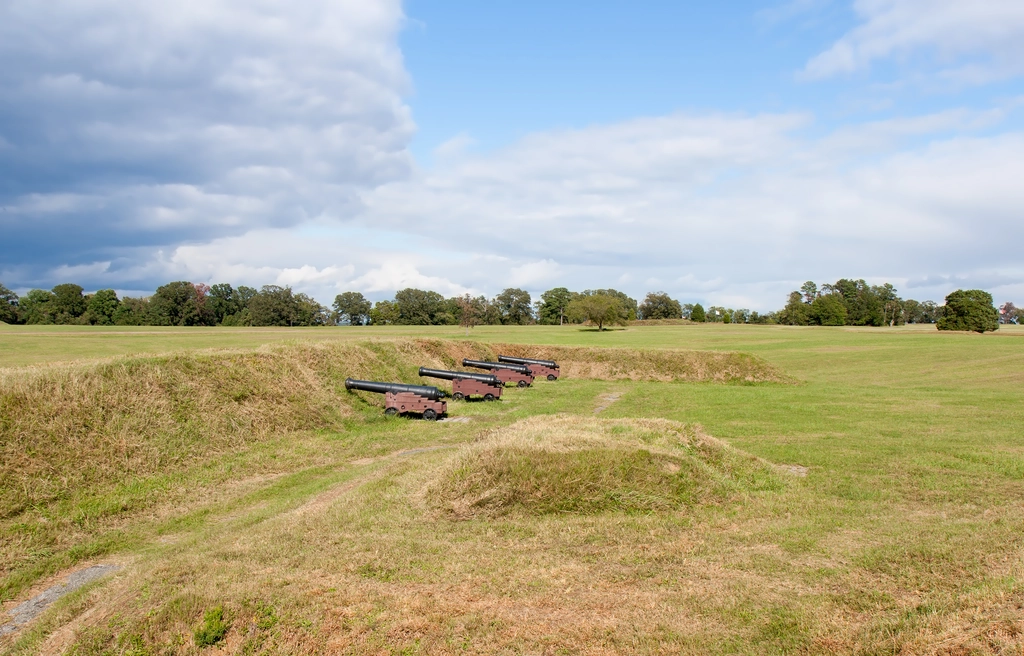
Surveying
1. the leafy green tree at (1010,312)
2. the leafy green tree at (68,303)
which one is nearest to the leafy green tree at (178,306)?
the leafy green tree at (68,303)

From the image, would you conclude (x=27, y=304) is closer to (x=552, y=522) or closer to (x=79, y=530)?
(x=79, y=530)

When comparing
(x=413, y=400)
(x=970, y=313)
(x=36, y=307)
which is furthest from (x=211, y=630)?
(x=36, y=307)

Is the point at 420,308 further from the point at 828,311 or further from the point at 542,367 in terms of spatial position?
the point at 542,367

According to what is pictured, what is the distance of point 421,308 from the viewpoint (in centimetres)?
12244

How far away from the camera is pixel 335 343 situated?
2427 cm

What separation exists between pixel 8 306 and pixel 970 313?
12915cm

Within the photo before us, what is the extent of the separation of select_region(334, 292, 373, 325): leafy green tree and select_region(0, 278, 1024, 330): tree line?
23 cm

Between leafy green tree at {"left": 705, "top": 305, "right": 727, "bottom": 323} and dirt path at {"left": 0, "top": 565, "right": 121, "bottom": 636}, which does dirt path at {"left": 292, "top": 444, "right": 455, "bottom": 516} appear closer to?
dirt path at {"left": 0, "top": 565, "right": 121, "bottom": 636}

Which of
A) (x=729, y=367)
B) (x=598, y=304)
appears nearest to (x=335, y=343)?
(x=729, y=367)

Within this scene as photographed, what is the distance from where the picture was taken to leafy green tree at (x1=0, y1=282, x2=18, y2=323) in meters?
78.0

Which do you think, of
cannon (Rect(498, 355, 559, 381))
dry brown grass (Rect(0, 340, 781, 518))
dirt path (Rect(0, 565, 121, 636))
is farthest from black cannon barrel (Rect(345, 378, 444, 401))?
cannon (Rect(498, 355, 559, 381))

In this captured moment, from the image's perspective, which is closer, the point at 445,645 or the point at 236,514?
the point at 445,645

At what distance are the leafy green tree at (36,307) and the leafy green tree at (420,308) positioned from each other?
56383mm

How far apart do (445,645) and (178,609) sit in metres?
2.64
